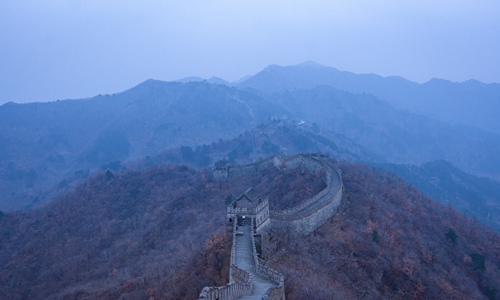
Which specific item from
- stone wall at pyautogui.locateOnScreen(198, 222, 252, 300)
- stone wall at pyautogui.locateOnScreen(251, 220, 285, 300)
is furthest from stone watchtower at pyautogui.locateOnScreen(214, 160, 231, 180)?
stone wall at pyautogui.locateOnScreen(198, 222, 252, 300)

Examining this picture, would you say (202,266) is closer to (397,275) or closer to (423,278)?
(397,275)

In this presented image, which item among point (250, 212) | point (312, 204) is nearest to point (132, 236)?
point (312, 204)

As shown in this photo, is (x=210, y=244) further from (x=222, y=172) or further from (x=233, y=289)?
(x=222, y=172)

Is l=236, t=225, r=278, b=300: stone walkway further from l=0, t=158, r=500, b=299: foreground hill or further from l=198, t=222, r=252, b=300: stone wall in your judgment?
l=0, t=158, r=500, b=299: foreground hill

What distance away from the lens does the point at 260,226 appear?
97.2 feet

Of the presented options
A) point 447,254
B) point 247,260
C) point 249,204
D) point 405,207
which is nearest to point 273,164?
point 405,207

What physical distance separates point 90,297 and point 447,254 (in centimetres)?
4109

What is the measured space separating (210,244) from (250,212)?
4.41 m

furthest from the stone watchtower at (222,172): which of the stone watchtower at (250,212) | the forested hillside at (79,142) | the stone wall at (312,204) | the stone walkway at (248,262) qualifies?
the forested hillside at (79,142)

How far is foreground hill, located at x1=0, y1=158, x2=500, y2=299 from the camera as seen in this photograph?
29.0 m

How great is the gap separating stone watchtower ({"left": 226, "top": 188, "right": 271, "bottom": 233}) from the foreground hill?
1560 mm

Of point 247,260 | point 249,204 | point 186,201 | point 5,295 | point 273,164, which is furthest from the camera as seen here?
point 273,164

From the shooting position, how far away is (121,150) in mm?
179250

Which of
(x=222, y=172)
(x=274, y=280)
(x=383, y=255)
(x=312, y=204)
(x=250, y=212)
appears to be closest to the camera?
(x=274, y=280)
